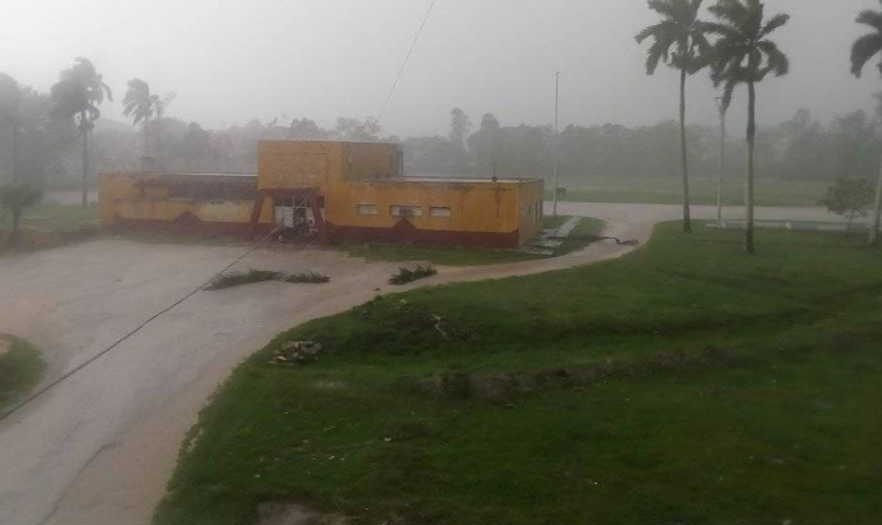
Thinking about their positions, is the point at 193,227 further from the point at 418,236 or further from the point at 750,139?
the point at 750,139

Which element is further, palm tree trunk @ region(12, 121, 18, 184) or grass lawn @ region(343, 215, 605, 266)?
palm tree trunk @ region(12, 121, 18, 184)

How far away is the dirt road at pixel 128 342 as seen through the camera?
1341 cm

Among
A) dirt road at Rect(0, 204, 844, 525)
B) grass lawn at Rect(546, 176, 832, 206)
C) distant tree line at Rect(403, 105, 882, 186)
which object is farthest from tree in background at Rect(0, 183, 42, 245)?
distant tree line at Rect(403, 105, 882, 186)

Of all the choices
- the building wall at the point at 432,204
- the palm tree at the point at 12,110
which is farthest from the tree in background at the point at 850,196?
the palm tree at the point at 12,110

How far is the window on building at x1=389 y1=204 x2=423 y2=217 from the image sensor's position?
105ft

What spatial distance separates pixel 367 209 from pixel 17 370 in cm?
1627

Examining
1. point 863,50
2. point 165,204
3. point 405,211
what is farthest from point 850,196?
point 165,204

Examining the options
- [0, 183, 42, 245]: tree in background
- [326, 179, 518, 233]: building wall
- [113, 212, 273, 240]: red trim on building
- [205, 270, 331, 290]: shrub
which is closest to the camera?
[205, 270, 331, 290]: shrub

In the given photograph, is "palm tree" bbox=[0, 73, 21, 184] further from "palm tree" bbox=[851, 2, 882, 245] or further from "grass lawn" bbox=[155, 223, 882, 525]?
"palm tree" bbox=[851, 2, 882, 245]

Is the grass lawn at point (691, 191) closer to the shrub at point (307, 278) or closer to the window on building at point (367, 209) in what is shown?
the window on building at point (367, 209)

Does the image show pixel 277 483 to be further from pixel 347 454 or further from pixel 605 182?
pixel 605 182

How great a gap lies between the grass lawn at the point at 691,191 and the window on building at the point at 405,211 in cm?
2897

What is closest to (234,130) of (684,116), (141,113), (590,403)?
(141,113)

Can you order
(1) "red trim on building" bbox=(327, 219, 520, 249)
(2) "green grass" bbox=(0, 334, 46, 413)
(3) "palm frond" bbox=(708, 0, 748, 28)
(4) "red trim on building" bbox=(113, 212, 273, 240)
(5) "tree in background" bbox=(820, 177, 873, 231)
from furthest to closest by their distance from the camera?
(5) "tree in background" bbox=(820, 177, 873, 231), (4) "red trim on building" bbox=(113, 212, 273, 240), (1) "red trim on building" bbox=(327, 219, 520, 249), (3) "palm frond" bbox=(708, 0, 748, 28), (2) "green grass" bbox=(0, 334, 46, 413)
